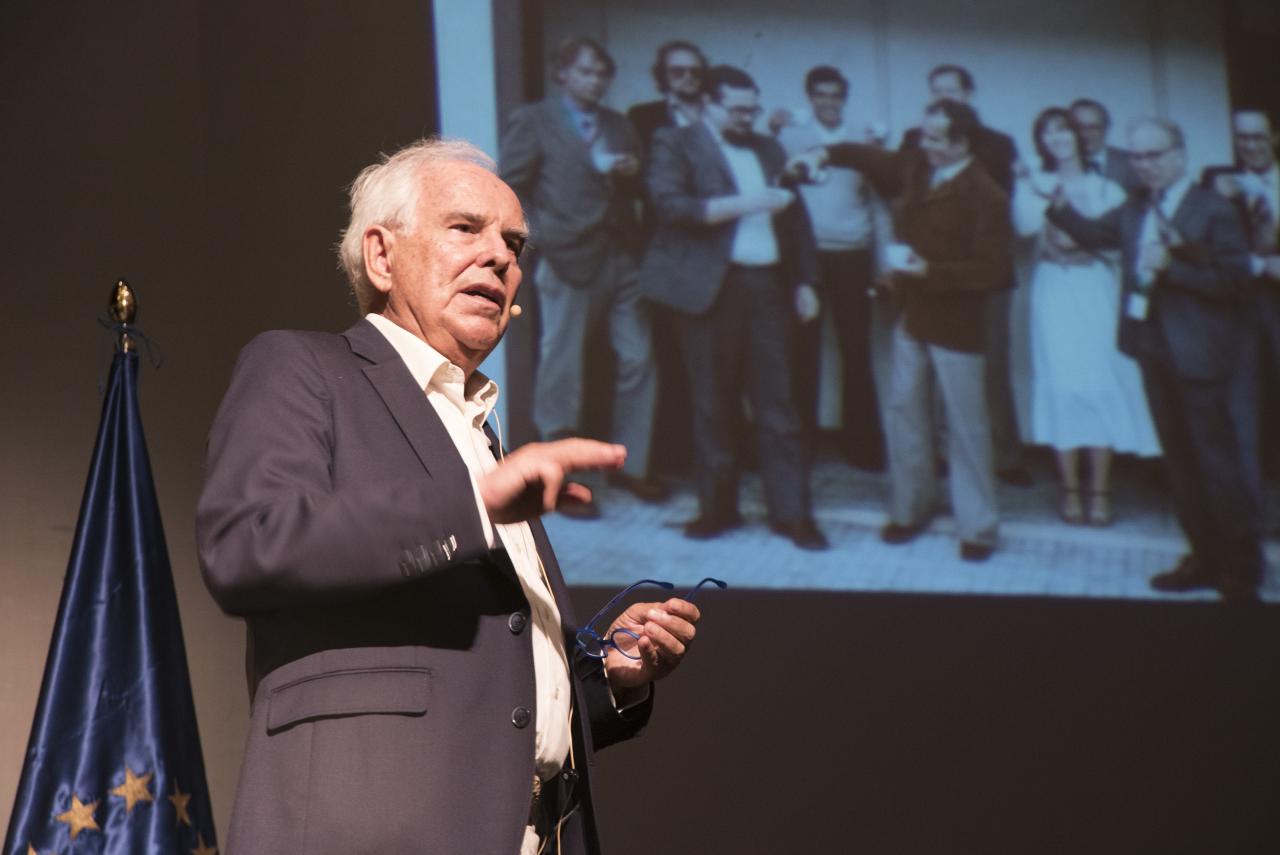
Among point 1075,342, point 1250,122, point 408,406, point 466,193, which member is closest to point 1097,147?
point 1250,122

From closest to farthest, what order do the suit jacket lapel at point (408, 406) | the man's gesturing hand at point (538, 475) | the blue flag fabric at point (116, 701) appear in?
the man's gesturing hand at point (538, 475)
the suit jacket lapel at point (408, 406)
the blue flag fabric at point (116, 701)

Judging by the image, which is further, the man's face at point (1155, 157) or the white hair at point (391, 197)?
the man's face at point (1155, 157)

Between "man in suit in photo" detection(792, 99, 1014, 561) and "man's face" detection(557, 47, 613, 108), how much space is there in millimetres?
570

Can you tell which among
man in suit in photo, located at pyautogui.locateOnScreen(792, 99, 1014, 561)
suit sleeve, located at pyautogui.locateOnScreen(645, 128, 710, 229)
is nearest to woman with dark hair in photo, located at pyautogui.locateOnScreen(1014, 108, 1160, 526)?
man in suit in photo, located at pyautogui.locateOnScreen(792, 99, 1014, 561)

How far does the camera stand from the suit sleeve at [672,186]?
3.36 meters

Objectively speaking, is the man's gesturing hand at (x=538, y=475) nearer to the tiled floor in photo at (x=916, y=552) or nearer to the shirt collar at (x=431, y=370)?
the shirt collar at (x=431, y=370)

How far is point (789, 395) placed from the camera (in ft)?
10.9

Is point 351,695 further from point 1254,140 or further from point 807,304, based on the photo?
point 1254,140

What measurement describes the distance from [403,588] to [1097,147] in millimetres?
2653

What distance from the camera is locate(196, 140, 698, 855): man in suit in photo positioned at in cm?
115

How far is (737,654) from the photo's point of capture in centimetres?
328

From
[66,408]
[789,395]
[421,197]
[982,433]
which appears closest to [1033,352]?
[982,433]

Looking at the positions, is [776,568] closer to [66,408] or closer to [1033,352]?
[1033,352]

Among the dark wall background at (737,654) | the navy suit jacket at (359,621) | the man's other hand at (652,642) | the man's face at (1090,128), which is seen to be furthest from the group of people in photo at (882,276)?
the navy suit jacket at (359,621)
